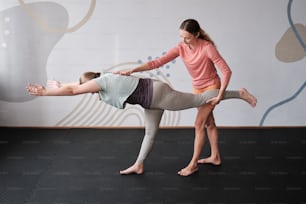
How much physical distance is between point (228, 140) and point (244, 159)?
16.4 inches

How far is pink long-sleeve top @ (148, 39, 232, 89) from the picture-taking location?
104 inches

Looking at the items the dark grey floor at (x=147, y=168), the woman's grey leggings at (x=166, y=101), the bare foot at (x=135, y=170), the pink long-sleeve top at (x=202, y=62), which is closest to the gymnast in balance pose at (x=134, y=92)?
the woman's grey leggings at (x=166, y=101)

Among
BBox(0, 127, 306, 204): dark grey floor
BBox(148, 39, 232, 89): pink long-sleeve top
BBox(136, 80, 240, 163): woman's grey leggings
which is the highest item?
BBox(148, 39, 232, 89): pink long-sleeve top

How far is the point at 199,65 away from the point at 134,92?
499mm

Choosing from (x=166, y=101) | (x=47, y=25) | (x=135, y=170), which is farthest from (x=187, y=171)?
(x=47, y=25)

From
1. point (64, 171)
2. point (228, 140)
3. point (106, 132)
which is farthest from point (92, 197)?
point (228, 140)

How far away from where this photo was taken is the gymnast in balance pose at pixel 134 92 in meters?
2.55

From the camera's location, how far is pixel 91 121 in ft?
12.6

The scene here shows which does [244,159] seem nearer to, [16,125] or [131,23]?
[131,23]

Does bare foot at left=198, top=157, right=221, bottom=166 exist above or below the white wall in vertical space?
below

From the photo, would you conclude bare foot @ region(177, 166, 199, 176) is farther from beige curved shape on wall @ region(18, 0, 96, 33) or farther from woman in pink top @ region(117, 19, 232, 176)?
beige curved shape on wall @ region(18, 0, 96, 33)

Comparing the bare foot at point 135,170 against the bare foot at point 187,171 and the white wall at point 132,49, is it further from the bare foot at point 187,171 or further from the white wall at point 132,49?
the white wall at point 132,49

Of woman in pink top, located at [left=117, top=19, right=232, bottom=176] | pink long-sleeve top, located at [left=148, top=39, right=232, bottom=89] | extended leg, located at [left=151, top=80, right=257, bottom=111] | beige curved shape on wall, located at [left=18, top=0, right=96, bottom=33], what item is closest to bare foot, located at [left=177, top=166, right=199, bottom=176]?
woman in pink top, located at [left=117, top=19, right=232, bottom=176]

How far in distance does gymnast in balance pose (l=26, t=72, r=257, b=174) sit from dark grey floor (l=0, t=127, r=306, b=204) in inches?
18.3
